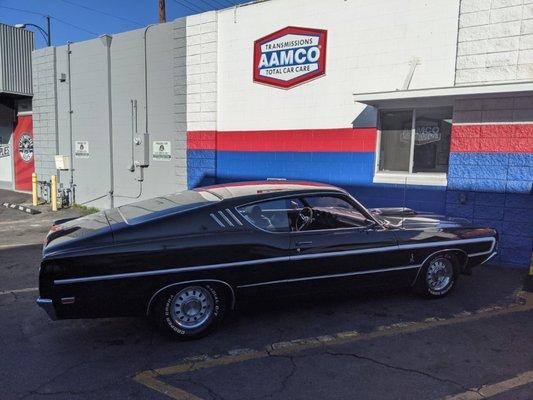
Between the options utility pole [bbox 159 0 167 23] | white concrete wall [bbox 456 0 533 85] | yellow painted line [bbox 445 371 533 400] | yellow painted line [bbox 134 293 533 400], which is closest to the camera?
yellow painted line [bbox 445 371 533 400]

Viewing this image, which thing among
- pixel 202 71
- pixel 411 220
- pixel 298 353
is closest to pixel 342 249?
pixel 298 353

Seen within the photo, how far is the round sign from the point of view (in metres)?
16.2

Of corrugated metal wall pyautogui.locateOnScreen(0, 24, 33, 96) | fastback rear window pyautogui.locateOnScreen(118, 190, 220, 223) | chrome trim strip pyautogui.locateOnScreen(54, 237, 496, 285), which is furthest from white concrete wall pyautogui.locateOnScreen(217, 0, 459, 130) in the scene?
corrugated metal wall pyautogui.locateOnScreen(0, 24, 33, 96)

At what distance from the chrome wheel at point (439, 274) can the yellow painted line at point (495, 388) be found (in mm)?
1749

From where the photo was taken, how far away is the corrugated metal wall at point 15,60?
47.8 feet

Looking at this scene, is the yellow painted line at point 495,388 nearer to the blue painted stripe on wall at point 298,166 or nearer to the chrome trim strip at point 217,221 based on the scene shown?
the chrome trim strip at point 217,221

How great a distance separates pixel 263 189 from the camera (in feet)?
16.1

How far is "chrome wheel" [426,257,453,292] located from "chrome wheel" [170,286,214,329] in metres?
2.65

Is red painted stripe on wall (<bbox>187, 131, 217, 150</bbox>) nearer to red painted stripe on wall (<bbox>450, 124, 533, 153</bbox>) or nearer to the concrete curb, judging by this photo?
the concrete curb

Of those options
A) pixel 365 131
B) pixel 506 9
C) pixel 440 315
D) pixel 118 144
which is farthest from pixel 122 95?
pixel 440 315

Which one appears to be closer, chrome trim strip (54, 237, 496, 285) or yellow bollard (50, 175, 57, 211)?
chrome trim strip (54, 237, 496, 285)

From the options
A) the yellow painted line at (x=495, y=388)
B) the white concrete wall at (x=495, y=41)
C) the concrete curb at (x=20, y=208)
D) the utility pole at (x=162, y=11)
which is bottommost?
the concrete curb at (x=20, y=208)

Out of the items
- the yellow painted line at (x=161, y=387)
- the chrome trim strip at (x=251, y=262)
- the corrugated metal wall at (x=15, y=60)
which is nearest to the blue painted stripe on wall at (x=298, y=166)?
the chrome trim strip at (x=251, y=262)

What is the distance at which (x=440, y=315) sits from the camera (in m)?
5.00
